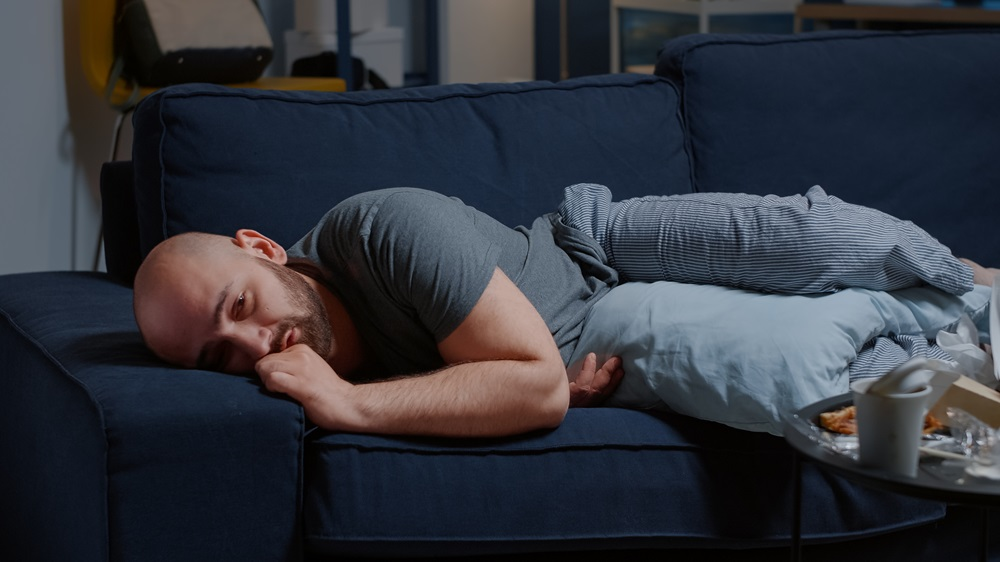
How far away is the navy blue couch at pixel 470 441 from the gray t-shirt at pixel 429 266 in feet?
0.54

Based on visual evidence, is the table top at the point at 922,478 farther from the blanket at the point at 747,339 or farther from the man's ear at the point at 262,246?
the man's ear at the point at 262,246

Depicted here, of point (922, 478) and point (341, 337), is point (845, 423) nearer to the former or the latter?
point (922, 478)

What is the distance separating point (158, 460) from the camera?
4.19 ft

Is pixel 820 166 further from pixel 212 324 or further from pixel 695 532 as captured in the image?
pixel 212 324

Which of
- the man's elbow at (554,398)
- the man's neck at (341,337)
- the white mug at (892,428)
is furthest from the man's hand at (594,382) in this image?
the white mug at (892,428)

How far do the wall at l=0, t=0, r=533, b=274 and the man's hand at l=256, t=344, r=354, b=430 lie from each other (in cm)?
163

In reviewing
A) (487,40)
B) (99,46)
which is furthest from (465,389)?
(487,40)

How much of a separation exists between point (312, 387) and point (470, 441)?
8.0 inches

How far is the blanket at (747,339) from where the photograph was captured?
1408 mm

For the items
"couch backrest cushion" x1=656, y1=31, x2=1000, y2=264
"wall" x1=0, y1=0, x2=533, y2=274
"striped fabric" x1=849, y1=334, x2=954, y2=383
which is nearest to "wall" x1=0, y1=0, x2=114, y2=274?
"wall" x1=0, y1=0, x2=533, y2=274

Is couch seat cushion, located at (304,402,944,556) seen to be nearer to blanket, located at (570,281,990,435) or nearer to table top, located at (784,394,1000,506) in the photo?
blanket, located at (570,281,990,435)

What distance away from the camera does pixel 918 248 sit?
155 cm

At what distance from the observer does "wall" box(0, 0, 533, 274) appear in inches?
109

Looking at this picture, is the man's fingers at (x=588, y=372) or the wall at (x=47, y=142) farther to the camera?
the wall at (x=47, y=142)
